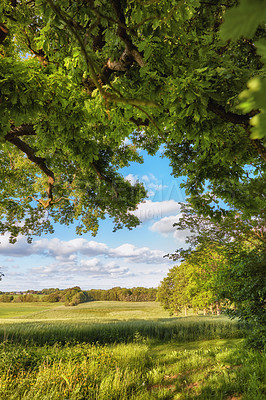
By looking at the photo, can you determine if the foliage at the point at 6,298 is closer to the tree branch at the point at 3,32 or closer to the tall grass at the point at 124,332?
the tall grass at the point at 124,332

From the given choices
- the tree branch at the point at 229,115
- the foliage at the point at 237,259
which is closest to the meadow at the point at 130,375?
the foliage at the point at 237,259

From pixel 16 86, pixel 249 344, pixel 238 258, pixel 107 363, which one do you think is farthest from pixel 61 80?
pixel 249 344

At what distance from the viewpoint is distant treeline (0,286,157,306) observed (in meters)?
47.2

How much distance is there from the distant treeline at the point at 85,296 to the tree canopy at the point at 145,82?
4315 cm

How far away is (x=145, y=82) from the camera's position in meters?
3.69

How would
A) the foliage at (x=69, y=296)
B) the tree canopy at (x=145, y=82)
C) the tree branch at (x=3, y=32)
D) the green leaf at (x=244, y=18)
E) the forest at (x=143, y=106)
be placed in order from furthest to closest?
the foliage at (x=69, y=296), the tree branch at (x=3, y=32), the forest at (x=143, y=106), the tree canopy at (x=145, y=82), the green leaf at (x=244, y=18)

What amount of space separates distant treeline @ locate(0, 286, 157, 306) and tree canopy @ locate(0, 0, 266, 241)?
43.1 m

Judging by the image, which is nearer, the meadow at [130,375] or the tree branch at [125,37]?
the tree branch at [125,37]

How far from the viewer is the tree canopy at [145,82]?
180 centimetres

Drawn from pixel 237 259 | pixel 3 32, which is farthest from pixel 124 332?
pixel 3 32

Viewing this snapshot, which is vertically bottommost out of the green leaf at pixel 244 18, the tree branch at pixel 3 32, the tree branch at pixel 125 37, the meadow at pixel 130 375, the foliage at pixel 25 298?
the foliage at pixel 25 298

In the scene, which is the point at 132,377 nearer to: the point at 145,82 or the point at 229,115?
the point at 229,115

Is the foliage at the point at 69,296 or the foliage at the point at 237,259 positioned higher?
the foliage at the point at 237,259

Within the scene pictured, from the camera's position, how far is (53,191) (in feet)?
38.3
